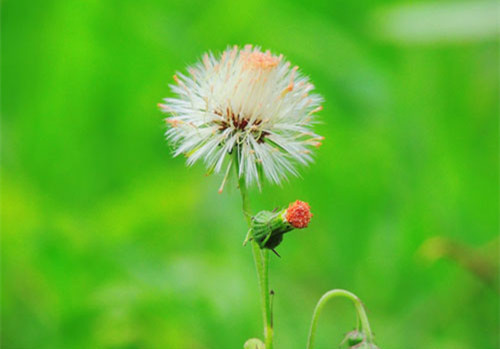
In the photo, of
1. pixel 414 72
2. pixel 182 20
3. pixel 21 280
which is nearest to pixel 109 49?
pixel 182 20

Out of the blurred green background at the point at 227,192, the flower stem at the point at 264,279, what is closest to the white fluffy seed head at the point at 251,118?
the flower stem at the point at 264,279

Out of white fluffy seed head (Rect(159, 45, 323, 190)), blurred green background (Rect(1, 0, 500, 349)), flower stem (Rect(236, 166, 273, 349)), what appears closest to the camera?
flower stem (Rect(236, 166, 273, 349))

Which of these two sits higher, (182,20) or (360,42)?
(182,20)

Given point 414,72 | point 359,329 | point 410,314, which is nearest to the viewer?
point 359,329

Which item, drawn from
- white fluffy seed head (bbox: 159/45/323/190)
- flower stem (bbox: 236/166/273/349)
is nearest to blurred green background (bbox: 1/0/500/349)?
white fluffy seed head (bbox: 159/45/323/190)

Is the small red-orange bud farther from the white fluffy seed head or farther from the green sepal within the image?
the white fluffy seed head

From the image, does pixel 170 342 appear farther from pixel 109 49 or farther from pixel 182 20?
pixel 182 20
